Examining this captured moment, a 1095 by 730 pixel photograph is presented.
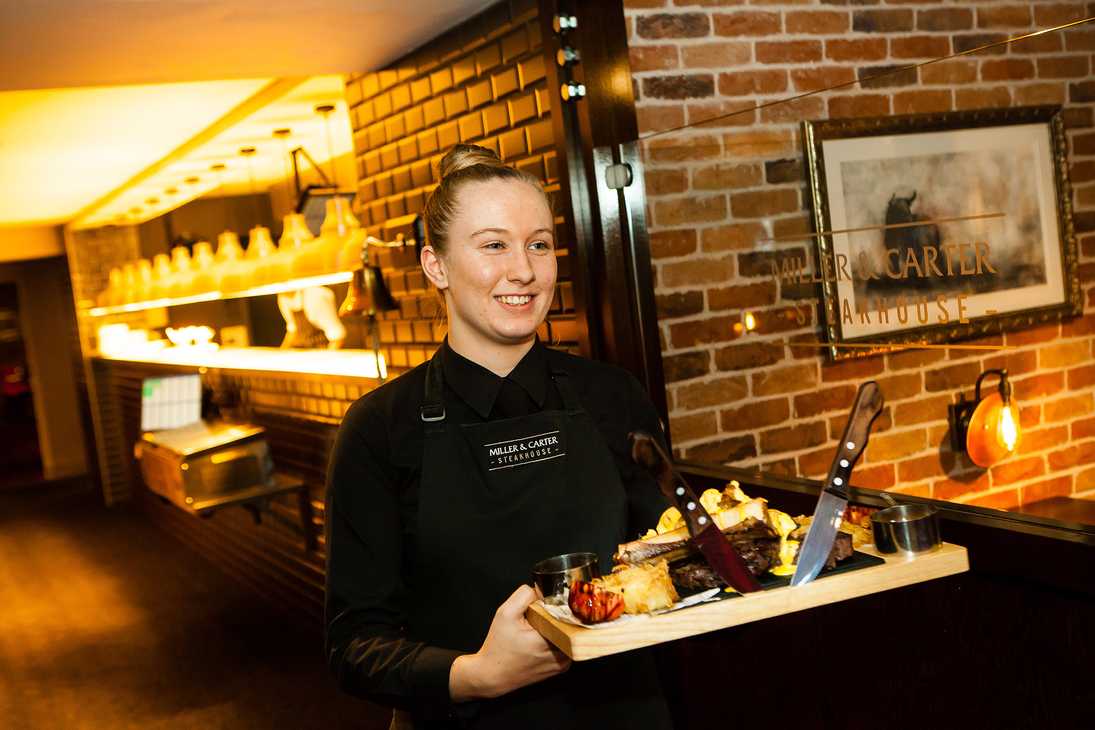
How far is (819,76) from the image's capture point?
315cm

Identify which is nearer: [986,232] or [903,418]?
[986,232]

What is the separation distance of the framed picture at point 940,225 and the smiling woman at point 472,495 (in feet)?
2.36

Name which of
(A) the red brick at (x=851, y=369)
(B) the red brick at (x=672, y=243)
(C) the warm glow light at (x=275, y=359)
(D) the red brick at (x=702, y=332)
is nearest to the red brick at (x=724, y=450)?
(D) the red brick at (x=702, y=332)

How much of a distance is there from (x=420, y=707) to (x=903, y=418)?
1.09 metres

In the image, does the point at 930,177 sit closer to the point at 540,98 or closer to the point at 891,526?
the point at 891,526

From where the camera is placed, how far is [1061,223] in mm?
1786

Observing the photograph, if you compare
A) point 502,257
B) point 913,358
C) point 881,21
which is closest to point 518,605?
point 502,257

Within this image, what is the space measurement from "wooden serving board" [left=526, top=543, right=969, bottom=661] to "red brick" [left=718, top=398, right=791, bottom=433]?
124 cm

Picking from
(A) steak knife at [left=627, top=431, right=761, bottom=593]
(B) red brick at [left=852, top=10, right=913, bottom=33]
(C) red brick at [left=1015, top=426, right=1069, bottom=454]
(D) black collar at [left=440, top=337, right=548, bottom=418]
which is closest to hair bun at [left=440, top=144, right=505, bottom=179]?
(D) black collar at [left=440, top=337, right=548, bottom=418]

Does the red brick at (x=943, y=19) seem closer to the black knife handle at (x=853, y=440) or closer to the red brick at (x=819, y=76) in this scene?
the red brick at (x=819, y=76)

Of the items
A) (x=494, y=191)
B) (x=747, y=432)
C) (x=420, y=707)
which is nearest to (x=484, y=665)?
(x=420, y=707)

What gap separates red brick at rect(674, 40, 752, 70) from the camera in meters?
2.98

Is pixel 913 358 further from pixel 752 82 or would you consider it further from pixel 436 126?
pixel 436 126

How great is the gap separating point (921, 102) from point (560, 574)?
45.2 inches
